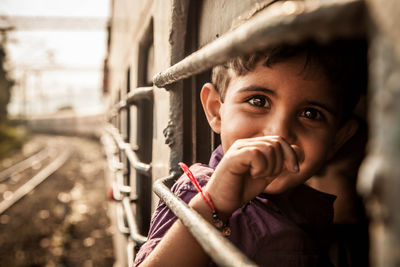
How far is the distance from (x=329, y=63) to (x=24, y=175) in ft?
44.4

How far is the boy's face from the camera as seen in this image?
0.88 m

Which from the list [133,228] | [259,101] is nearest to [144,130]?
[133,228]

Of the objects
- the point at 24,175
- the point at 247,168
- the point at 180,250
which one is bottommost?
the point at 24,175

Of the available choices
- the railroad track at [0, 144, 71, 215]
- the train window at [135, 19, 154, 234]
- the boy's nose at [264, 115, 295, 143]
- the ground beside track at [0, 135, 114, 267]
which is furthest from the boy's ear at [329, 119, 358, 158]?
the railroad track at [0, 144, 71, 215]

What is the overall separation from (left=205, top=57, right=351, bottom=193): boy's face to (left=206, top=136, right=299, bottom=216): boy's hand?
136 mm

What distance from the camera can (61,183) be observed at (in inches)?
440

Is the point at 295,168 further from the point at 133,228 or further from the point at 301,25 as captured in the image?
the point at 133,228

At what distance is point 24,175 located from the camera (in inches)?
484

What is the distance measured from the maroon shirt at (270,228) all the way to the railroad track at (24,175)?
322 inches

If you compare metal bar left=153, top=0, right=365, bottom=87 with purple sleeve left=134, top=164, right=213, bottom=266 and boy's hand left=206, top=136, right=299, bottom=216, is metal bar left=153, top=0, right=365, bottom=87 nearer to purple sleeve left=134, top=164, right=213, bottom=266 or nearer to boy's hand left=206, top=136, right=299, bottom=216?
boy's hand left=206, top=136, right=299, bottom=216

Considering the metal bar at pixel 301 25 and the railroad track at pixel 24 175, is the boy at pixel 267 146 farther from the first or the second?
the railroad track at pixel 24 175

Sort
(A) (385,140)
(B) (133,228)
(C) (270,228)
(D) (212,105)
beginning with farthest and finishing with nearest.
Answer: (B) (133,228) < (D) (212,105) < (C) (270,228) < (A) (385,140)

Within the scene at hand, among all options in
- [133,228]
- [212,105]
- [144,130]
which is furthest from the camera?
[144,130]

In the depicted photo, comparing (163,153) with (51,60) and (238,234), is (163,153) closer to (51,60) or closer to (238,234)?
(238,234)
